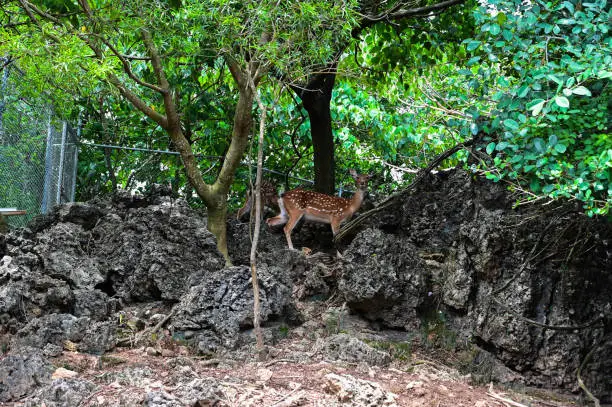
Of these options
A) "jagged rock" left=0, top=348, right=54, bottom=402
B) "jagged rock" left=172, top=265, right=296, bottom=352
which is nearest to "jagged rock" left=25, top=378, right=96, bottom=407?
"jagged rock" left=0, top=348, right=54, bottom=402

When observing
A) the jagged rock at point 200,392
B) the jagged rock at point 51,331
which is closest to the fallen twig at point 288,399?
the jagged rock at point 200,392

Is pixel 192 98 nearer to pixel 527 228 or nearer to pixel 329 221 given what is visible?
pixel 329 221

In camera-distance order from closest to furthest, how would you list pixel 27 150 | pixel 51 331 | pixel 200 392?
pixel 200 392, pixel 51 331, pixel 27 150

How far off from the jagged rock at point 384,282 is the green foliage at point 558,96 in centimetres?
222

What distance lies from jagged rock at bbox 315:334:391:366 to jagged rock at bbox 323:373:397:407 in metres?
0.82

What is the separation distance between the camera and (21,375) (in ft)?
16.8

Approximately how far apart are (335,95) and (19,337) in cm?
883

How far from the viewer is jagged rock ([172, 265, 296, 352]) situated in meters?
6.52

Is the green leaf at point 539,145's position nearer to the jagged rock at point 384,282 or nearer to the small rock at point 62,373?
the jagged rock at point 384,282

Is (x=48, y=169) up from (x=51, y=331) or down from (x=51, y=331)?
up

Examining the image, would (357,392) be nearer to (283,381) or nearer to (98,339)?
(283,381)

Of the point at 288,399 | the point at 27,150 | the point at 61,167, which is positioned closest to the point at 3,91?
the point at 27,150

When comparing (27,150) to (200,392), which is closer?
(200,392)

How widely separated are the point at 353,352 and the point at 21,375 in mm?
2610
